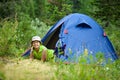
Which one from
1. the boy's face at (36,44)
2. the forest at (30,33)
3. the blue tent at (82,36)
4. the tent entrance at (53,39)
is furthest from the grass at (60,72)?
the tent entrance at (53,39)

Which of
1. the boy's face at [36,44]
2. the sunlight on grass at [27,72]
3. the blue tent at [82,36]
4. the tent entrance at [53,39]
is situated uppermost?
the sunlight on grass at [27,72]

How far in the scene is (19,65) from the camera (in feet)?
13.5

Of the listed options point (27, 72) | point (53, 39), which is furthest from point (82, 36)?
point (27, 72)

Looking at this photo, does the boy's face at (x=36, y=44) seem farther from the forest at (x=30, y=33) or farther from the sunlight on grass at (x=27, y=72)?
the sunlight on grass at (x=27, y=72)

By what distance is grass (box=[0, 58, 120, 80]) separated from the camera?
332cm

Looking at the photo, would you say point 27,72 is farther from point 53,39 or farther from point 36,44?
point 53,39

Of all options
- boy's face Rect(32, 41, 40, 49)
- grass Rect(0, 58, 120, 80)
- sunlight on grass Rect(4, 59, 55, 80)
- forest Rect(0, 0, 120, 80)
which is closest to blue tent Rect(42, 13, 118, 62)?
forest Rect(0, 0, 120, 80)

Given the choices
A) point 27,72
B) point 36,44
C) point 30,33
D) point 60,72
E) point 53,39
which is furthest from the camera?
point 30,33

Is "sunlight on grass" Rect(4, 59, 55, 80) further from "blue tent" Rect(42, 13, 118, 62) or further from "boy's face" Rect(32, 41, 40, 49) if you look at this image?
"blue tent" Rect(42, 13, 118, 62)

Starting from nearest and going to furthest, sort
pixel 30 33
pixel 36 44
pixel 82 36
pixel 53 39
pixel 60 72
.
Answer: pixel 60 72 → pixel 36 44 → pixel 82 36 → pixel 53 39 → pixel 30 33

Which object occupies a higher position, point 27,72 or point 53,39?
point 27,72

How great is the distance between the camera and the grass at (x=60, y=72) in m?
3.32

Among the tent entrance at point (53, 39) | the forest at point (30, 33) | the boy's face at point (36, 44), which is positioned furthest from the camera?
the tent entrance at point (53, 39)

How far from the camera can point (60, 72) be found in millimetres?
3387
